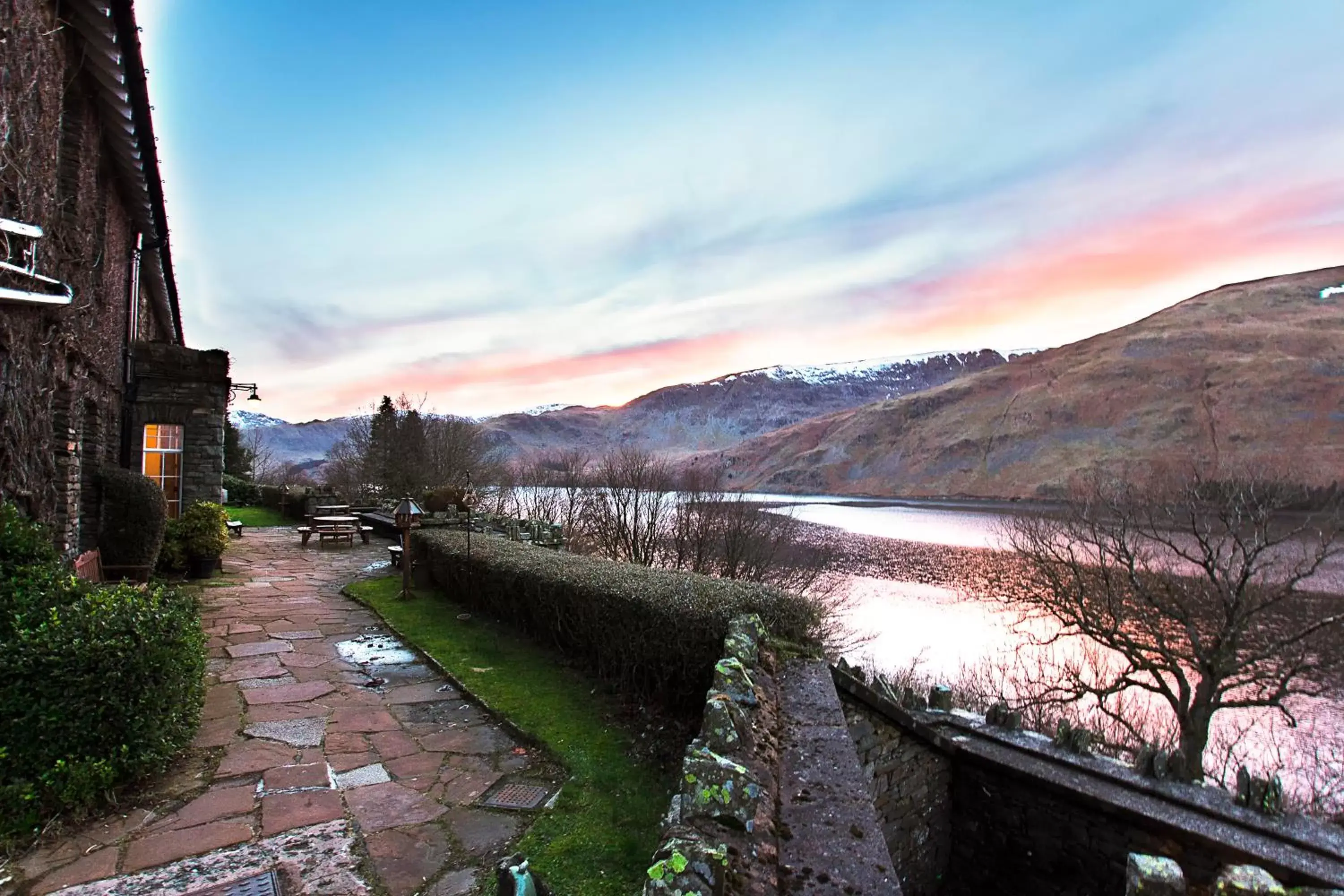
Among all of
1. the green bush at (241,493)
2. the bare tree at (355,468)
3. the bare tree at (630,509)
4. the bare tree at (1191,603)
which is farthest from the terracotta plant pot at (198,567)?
the green bush at (241,493)

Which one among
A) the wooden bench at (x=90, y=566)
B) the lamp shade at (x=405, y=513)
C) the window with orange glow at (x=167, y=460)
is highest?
the window with orange glow at (x=167, y=460)

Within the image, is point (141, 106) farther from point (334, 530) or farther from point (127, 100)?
point (334, 530)

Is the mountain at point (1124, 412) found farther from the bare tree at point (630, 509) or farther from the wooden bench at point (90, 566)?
the wooden bench at point (90, 566)

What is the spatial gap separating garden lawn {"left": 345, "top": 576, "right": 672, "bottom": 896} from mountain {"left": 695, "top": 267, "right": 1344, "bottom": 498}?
43.0 metres

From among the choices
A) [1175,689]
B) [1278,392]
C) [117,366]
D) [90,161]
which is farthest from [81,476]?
[1278,392]

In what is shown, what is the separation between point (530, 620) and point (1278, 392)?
7669 cm

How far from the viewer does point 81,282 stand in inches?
281

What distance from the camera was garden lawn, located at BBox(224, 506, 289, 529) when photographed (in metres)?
20.3

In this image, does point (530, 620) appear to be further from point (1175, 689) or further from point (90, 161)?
point (1175, 689)

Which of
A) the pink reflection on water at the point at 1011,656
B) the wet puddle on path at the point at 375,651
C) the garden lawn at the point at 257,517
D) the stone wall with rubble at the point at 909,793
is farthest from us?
the garden lawn at the point at 257,517

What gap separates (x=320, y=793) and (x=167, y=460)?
10.9 m

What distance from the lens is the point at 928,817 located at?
574 centimetres

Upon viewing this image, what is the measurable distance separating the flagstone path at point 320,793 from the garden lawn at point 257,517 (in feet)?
53.8

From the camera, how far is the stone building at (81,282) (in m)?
5.21
